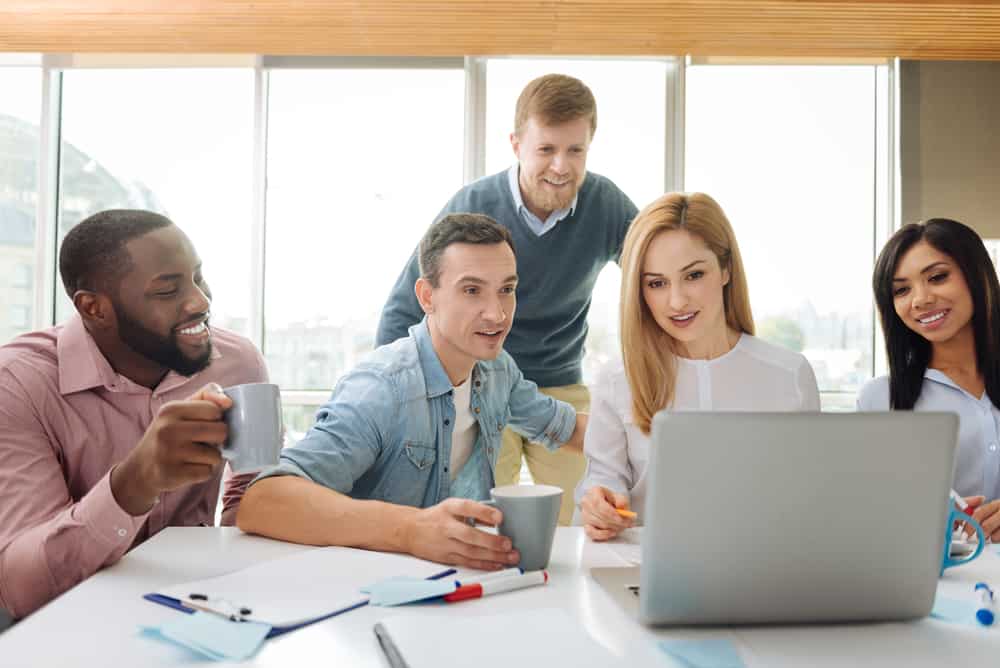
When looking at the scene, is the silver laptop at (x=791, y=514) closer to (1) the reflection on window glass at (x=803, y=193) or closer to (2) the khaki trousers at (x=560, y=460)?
(2) the khaki trousers at (x=560, y=460)

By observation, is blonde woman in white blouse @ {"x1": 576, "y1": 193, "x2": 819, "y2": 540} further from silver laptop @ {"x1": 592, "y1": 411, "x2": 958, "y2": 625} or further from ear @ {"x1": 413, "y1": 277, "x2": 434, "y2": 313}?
silver laptop @ {"x1": 592, "y1": 411, "x2": 958, "y2": 625}

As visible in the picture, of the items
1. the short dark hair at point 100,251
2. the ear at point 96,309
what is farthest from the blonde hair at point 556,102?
the ear at point 96,309

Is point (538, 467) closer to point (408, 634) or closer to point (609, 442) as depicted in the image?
point (609, 442)

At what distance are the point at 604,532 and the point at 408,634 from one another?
54 cm

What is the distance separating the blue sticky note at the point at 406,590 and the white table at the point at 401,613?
0.05 feet

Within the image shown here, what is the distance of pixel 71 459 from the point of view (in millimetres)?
1514

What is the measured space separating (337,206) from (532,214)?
1.70 metres

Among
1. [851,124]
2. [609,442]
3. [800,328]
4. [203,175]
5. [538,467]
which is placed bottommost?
[538,467]

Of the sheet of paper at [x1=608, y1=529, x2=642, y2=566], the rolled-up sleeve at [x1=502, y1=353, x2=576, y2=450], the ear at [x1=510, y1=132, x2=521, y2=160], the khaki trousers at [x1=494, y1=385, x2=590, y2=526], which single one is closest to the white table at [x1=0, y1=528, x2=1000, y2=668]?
the sheet of paper at [x1=608, y1=529, x2=642, y2=566]

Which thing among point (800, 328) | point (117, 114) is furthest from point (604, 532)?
point (117, 114)

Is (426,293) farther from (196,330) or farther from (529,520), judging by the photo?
(529,520)

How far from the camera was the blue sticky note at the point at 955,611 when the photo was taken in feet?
3.07

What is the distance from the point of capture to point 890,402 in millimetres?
1923

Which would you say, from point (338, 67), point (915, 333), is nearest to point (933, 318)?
point (915, 333)
